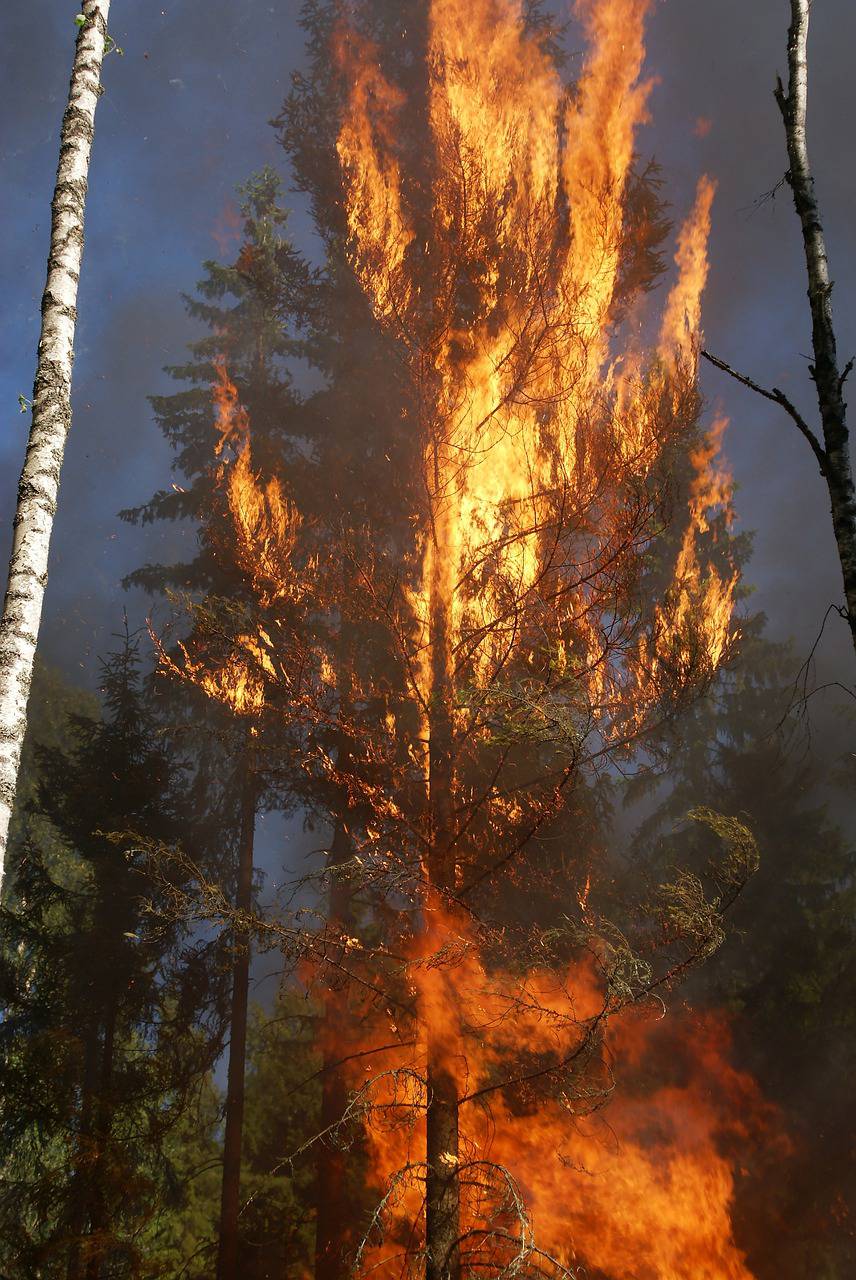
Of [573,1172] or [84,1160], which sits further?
[573,1172]

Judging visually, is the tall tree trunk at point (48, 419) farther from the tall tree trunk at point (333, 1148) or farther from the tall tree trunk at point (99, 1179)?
the tall tree trunk at point (99, 1179)

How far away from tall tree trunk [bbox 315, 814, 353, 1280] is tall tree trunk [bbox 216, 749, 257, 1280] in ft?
4.62

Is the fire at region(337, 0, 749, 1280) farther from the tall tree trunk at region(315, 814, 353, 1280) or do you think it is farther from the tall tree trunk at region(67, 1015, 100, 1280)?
the tall tree trunk at region(67, 1015, 100, 1280)

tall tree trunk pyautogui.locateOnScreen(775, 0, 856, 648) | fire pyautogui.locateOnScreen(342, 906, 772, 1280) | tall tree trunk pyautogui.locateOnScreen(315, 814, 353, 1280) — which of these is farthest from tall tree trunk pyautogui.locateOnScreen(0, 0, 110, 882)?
tall tree trunk pyautogui.locateOnScreen(315, 814, 353, 1280)

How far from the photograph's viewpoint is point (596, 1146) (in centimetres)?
1279

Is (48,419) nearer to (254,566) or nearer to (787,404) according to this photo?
(254,566)

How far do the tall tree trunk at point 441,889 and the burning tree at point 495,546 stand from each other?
1.1 inches

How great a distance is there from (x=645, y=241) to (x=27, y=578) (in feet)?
30.2

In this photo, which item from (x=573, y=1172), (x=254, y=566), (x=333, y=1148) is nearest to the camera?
(x=254, y=566)

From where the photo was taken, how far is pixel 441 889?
799 cm

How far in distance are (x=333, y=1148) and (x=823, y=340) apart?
550 inches

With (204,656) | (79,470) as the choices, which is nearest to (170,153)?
(79,470)

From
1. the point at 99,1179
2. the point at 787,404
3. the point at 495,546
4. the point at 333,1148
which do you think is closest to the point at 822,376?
the point at 787,404

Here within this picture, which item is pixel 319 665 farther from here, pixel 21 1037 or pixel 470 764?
pixel 21 1037
